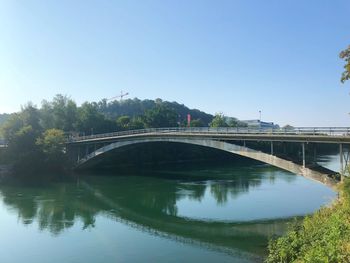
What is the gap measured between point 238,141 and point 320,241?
22.8 m

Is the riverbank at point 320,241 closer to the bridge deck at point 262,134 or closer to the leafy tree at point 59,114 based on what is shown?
the bridge deck at point 262,134

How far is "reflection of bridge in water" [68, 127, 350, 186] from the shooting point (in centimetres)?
2683

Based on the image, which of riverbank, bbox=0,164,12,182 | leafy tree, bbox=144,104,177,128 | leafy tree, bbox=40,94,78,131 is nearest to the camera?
riverbank, bbox=0,164,12,182

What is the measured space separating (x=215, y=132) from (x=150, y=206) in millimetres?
10568

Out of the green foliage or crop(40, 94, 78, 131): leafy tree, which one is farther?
crop(40, 94, 78, 131): leafy tree

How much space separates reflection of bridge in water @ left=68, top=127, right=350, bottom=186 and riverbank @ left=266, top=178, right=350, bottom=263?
681 cm

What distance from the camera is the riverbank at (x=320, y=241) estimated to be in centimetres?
1227

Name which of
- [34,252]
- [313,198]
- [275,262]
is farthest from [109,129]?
[275,262]

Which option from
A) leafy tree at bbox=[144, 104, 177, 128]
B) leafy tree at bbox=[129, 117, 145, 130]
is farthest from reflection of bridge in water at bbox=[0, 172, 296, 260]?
leafy tree at bbox=[144, 104, 177, 128]

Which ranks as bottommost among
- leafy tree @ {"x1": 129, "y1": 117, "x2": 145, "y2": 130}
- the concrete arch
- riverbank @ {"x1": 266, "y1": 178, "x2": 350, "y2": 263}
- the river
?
the river

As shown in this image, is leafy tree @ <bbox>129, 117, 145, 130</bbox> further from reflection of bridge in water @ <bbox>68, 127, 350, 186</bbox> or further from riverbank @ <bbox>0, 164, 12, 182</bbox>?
riverbank @ <bbox>0, 164, 12, 182</bbox>

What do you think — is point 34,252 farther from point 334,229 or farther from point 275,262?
point 334,229

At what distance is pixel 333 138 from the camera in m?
25.8

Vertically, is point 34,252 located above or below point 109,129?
below
